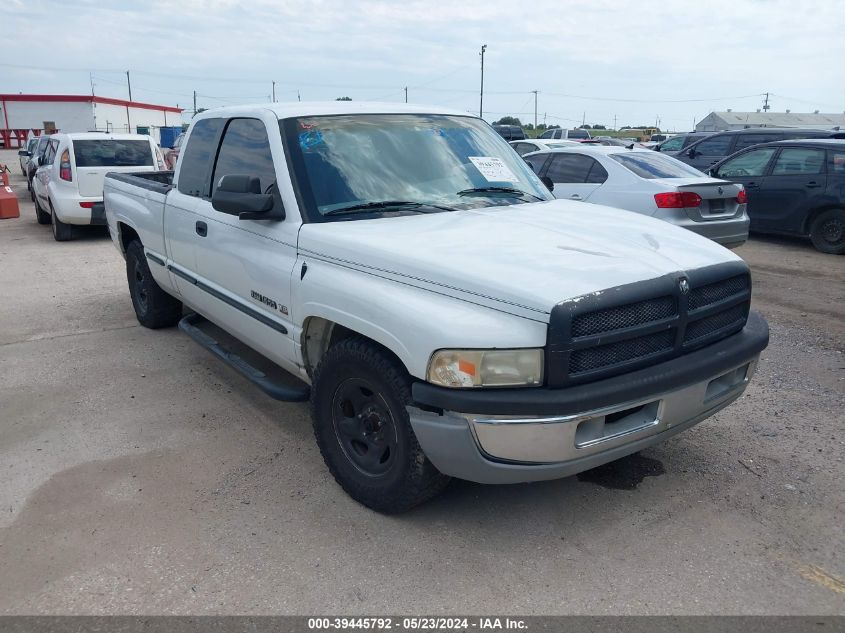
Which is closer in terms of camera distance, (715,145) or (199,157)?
(199,157)

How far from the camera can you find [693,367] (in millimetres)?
3074

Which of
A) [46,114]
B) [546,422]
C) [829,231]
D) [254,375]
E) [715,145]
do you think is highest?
[46,114]

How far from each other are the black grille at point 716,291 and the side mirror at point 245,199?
212cm

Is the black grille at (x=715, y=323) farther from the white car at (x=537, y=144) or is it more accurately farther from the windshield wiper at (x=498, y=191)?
the white car at (x=537, y=144)

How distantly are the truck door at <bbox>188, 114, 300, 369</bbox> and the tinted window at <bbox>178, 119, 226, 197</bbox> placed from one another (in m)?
0.13

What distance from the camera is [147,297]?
6.27m

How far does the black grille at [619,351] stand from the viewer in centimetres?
278

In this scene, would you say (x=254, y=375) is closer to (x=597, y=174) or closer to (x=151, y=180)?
(x=151, y=180)

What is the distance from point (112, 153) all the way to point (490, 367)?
11.0 m

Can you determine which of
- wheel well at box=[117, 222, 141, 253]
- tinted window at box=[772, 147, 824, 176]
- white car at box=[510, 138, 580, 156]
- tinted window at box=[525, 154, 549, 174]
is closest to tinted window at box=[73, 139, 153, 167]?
wheel well at box=[117, 222, 141, 253]

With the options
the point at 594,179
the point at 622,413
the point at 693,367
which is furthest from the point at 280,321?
the point at 594,179

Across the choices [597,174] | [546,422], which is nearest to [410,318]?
[546,422]

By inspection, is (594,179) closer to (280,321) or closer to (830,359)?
(830,359)

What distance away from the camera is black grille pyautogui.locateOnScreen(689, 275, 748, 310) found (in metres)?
3.14
